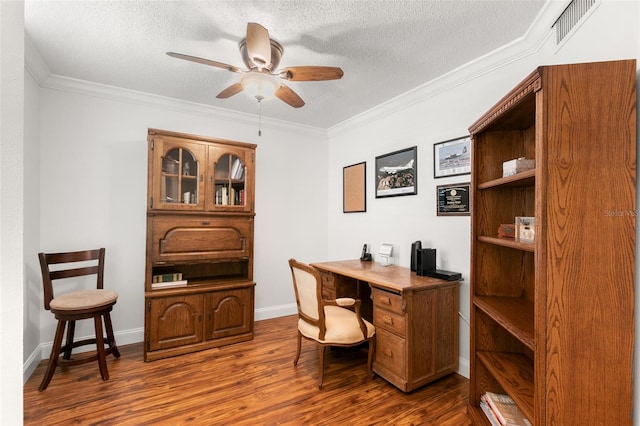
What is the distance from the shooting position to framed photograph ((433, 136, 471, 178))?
2493 millimetres

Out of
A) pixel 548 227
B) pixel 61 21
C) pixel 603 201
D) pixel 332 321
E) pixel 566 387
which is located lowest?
pixel 332 321

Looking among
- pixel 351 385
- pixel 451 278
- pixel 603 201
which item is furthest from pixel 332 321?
pixel 603 201

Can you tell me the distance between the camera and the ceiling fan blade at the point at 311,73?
1.98 metres

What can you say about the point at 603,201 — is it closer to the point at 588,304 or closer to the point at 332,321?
the point at 588,304

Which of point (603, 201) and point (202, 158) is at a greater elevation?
point (202, 158)

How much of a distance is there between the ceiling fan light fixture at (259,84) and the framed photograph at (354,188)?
72.3 inches

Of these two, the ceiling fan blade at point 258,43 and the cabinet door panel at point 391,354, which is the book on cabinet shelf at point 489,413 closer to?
the cabinet door panel at point 391,354

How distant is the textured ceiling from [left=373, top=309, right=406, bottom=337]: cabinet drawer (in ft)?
6.86

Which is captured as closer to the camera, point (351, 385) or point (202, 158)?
point (351, 385)

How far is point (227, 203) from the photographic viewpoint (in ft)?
10.4

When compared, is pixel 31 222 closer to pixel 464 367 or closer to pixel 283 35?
pixel 283 35

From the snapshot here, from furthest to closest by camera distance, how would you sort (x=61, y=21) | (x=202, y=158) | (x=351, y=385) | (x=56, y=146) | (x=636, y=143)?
(x=202, y=158), (x=56, y=146), (x=351, y=385), (x=61, y=21), (x=636, y=143)

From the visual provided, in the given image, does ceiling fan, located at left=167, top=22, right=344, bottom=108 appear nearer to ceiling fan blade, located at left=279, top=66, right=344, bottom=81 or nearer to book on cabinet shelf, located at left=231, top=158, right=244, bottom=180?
ceiling fan blade, located at left=279, top=66, right=344, bottom=81

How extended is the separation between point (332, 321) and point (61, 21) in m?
2.93
